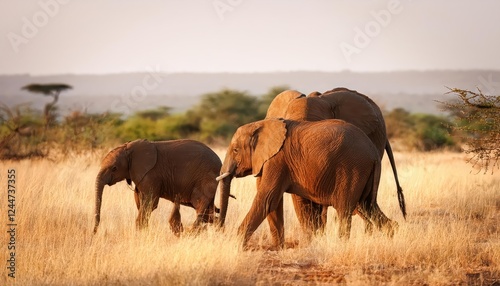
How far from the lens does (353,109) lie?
12.8 metres

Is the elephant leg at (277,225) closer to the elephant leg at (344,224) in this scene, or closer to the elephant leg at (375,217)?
the elephant leg at (344,224)

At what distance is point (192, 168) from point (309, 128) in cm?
197

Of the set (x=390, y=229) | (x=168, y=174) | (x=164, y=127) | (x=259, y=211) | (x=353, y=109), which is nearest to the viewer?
(x=259, y=211)

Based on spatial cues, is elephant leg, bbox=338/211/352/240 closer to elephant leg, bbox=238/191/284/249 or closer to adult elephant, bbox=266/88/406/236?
adult elephant, bbox=266/88/406/236

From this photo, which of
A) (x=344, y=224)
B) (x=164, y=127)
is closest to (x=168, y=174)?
(x=344, y=224)

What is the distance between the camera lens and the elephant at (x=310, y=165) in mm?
10719

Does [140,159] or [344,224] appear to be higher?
[140,159]

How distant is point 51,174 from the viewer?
1691cm

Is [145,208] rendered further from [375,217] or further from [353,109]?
[353,109]

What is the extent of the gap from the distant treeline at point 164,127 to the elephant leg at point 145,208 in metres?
4.01

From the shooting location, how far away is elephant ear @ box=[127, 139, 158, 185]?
39.4 feet

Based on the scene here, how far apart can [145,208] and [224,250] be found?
259 cm

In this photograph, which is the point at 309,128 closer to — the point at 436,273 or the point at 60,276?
the point at 436,273

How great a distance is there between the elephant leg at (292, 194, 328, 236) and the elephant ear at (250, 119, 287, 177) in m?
1.27
